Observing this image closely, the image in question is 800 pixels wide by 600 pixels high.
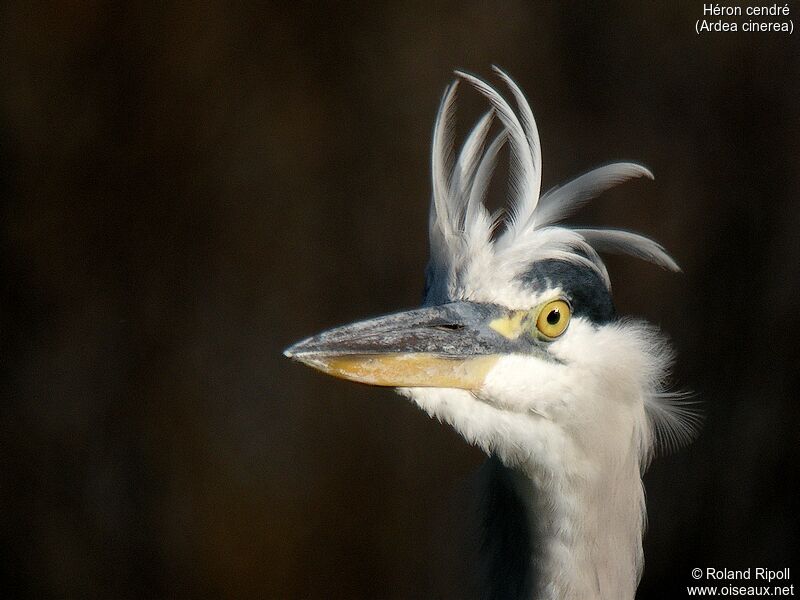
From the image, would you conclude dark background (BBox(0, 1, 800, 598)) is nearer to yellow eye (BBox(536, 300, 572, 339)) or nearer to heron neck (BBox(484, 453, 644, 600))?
heron neck (BBox(484, 453, 644, 600))

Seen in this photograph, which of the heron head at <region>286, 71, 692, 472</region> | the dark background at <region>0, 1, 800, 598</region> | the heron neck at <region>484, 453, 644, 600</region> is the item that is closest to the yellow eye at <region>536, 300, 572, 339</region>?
the heron head at <region>286, 71, 692, 472</region>

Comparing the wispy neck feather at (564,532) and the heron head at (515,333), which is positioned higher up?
the heron head at (515,333)

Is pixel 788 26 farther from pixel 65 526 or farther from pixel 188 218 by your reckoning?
pixel 65 526

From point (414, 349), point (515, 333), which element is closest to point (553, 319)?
point (515, 333)

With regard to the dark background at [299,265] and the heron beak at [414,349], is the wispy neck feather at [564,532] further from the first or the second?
the dark background at [299,265]

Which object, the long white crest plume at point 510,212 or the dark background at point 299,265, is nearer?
the long white crest plume at point 510,212

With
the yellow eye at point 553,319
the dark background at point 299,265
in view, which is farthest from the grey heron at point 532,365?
the dark background at point 299,265

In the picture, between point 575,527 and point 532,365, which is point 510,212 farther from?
point 575,527
